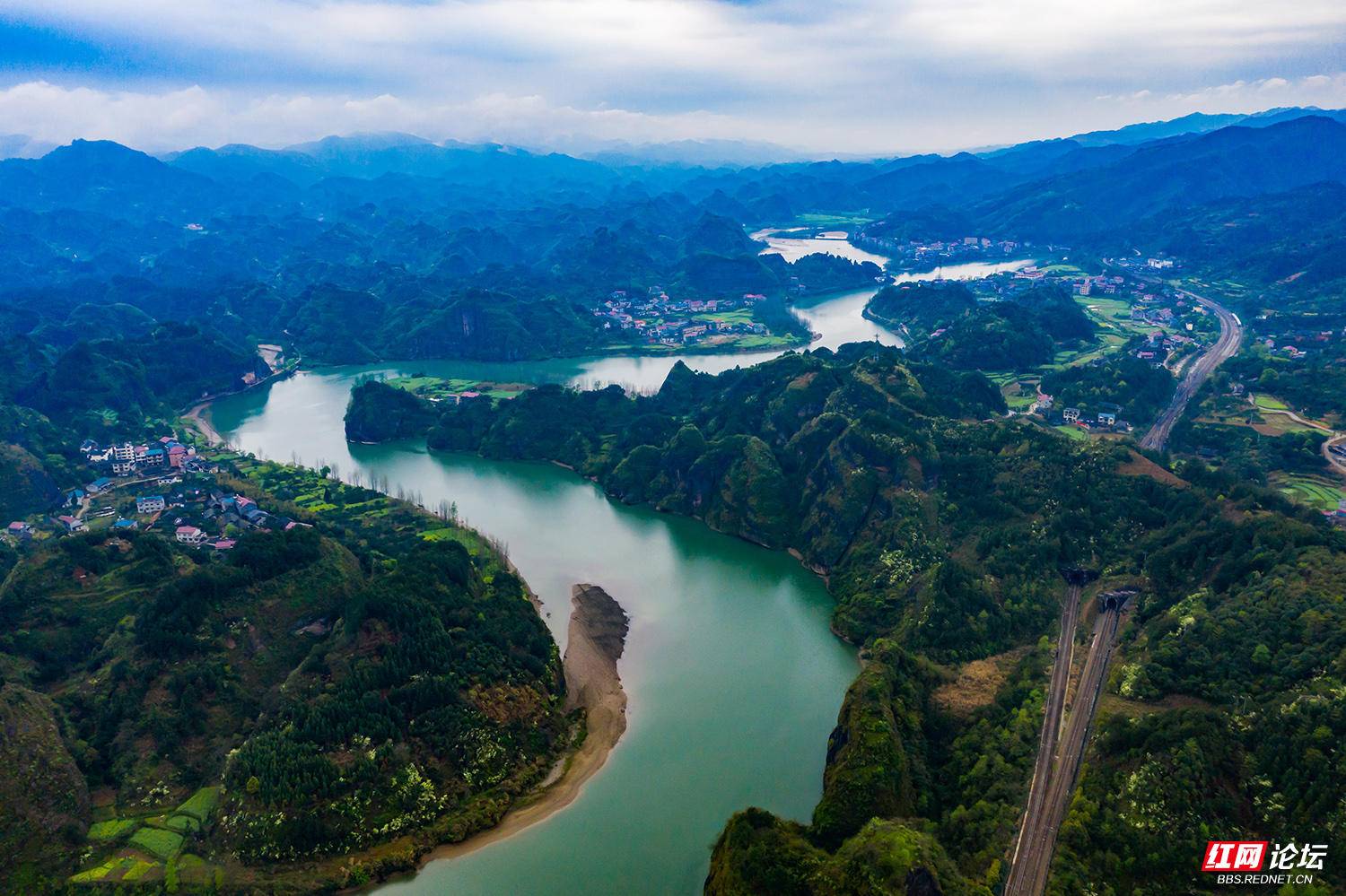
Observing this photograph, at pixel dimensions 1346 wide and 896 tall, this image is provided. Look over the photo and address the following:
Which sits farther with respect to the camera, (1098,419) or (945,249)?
(945,249)

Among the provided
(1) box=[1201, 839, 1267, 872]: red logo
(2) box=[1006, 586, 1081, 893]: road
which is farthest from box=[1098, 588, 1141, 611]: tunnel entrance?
(1) box=[1201, 839, 1267, 872]: red logo

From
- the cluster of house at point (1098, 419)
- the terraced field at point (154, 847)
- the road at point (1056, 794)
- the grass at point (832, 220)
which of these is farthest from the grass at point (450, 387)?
the grass at point (832, 220)

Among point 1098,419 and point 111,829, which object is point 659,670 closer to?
point 111,829

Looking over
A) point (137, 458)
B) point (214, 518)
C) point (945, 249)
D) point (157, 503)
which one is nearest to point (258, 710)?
point (214, 518)

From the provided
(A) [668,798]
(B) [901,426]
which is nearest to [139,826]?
(A) [668,798]

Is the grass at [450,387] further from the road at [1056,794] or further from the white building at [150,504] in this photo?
the road at [1056,794]
